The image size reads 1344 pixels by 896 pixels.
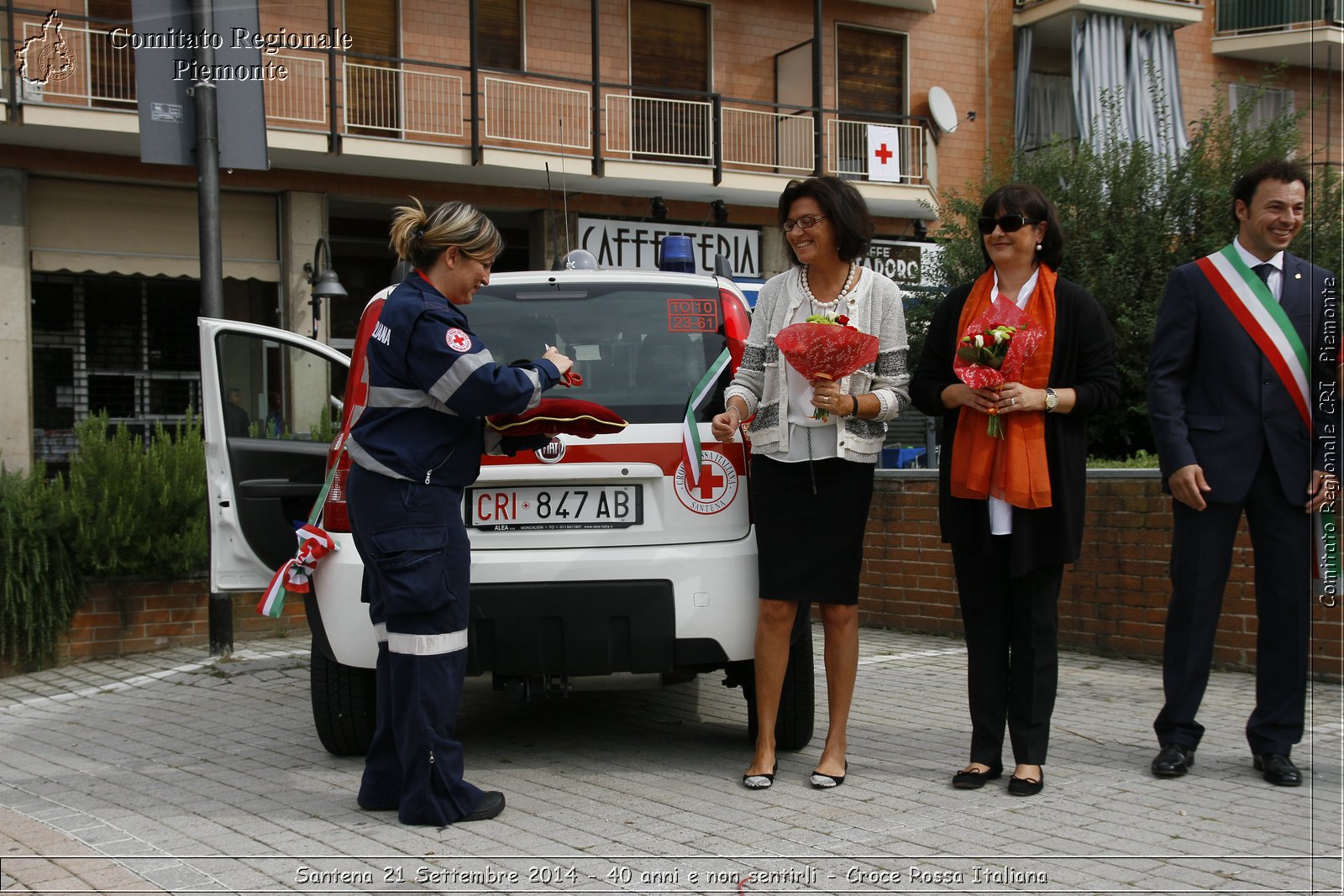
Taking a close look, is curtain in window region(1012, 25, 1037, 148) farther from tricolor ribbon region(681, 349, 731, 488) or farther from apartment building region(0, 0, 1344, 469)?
tricolor ribbon region(681, 349, 731, 488)

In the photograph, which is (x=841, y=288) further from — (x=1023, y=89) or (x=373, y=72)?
(x=1023, y=89)

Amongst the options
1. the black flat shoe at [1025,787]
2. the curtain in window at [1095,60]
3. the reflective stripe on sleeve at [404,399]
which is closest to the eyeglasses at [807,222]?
the reflective stripe on sleeve at [404,399]

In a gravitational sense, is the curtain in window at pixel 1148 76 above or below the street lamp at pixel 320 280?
above

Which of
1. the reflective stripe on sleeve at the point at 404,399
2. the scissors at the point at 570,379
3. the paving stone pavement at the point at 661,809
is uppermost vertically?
the scissors at the point at 570,379

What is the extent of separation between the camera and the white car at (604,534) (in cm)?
453

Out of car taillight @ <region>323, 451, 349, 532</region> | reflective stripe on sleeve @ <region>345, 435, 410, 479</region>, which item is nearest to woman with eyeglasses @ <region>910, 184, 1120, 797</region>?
reflective stripe on sleeve @ <region>345, 435, 410, 479</region>

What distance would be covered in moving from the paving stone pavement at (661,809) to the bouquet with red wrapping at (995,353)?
134cm

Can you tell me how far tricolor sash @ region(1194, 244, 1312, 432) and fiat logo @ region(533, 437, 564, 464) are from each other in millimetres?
2388

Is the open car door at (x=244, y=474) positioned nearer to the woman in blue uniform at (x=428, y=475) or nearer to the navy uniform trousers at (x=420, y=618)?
the woman in blue uniform at (x=428, y=475)

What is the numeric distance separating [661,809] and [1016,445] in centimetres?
167

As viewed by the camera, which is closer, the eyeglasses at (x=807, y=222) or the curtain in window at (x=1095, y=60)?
the eyeglasses at (x=807, y=222)

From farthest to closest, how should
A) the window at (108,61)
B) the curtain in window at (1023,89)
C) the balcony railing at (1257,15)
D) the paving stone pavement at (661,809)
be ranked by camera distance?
the balcony railing at (1257,15)
the curtain in window at (1023,89)
the window at (108,61)
the paving stone pavement at (661,809)

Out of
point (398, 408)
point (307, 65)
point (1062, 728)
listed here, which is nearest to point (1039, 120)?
point (307, 65)

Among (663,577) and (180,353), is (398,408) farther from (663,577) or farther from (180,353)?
(180,353)
